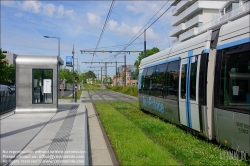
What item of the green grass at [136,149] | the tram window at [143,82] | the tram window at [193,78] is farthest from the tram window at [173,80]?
the tram window at [143,82]

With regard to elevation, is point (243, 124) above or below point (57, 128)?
above

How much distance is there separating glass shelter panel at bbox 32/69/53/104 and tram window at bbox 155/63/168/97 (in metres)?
5.14

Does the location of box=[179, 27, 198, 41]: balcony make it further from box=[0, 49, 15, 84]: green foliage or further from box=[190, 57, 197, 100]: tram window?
box=[190, 57, 197, 100]: tram window

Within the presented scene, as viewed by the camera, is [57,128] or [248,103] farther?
[57,128]

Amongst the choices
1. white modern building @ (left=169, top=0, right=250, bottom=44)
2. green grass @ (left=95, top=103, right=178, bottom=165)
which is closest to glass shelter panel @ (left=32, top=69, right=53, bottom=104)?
green grass @ (left=95, top=103, right=178, bottom=165)

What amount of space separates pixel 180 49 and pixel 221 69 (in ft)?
12.0

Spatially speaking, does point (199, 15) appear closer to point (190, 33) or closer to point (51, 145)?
point (190, 33)

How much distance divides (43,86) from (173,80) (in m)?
6.75

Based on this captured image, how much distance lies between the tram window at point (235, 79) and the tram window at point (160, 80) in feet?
18.2

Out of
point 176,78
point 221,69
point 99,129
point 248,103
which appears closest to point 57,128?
point 99,129

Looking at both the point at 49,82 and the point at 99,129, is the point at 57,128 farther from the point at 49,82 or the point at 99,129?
the point at 49,82

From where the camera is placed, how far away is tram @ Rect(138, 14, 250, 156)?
20.6ft

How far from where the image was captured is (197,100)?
8.38 m

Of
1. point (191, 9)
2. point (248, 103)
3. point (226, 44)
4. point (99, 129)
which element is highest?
point (191, 9)
